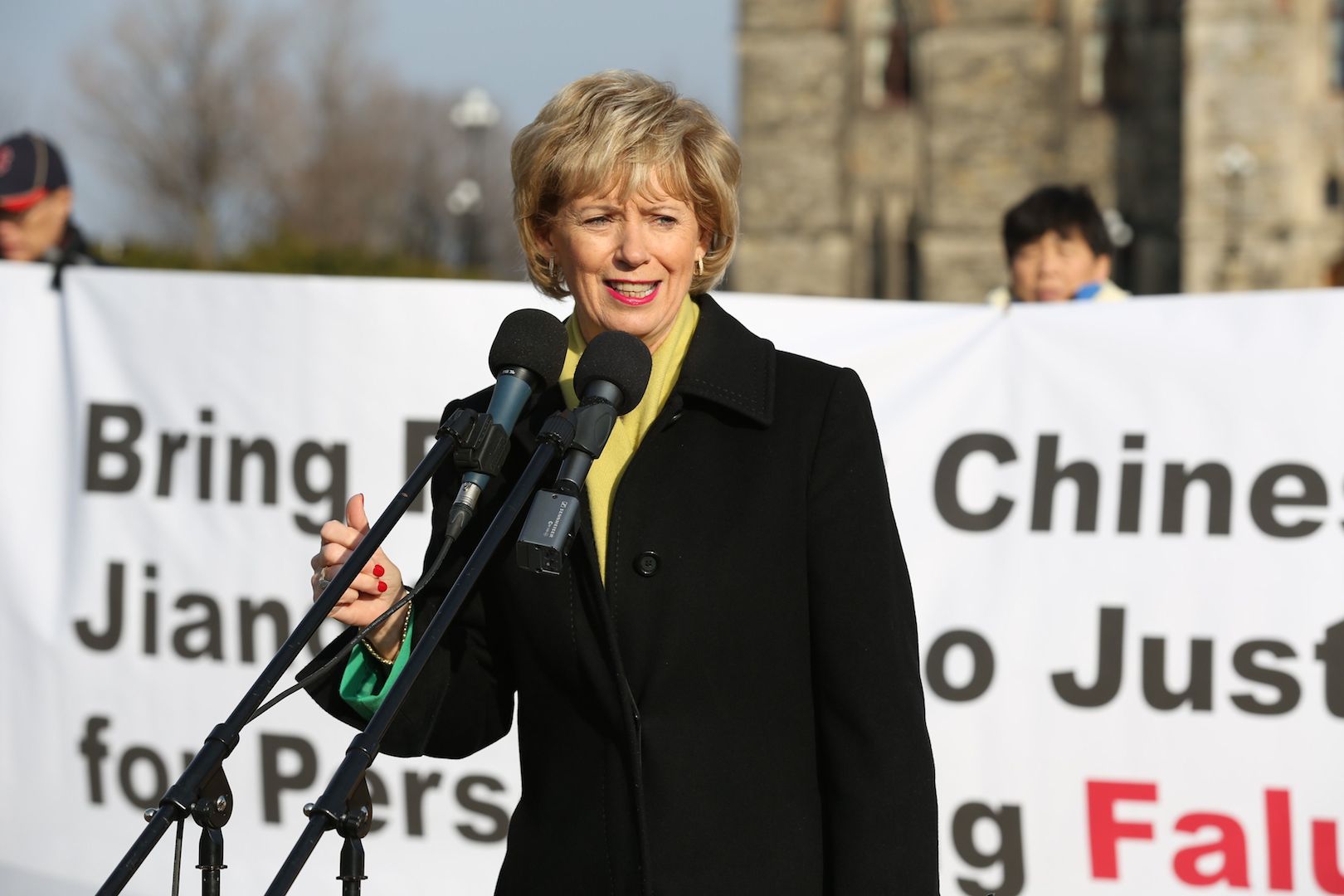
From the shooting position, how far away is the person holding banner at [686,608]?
2.74m

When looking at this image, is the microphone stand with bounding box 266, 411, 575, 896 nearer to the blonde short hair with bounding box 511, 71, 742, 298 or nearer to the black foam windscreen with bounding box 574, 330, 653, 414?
the black foam windscreen with bounding box 574, 330, 653, 414

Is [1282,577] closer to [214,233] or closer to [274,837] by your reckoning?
[274,837]

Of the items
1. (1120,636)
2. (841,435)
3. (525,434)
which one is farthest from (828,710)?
(1120,636)

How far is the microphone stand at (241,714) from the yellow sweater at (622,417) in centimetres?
24

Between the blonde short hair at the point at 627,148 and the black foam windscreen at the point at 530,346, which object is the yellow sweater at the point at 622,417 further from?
the blonde short hair at the point at 627,148

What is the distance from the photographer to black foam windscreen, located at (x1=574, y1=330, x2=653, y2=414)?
2.67 metres

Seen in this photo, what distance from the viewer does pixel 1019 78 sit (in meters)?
36.2

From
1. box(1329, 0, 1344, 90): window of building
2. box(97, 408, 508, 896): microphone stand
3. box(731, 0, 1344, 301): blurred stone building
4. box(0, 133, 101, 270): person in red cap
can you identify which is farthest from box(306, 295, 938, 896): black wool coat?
box(1329, 0, 1344, 90): window of building

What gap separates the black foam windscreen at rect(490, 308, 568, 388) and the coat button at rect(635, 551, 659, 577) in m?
0.30

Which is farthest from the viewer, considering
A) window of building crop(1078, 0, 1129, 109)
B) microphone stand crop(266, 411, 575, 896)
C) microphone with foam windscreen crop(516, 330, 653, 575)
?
window of building crop(1078, 0, 1129, 109)

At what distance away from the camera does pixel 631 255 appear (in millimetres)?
2840

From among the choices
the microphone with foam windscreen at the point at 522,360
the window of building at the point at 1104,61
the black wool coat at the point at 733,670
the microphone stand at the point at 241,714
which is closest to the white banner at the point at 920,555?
the black wool coat at the point at 733,670

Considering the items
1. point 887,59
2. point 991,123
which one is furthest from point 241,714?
point 887,59

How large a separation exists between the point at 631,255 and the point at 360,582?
64 cm
